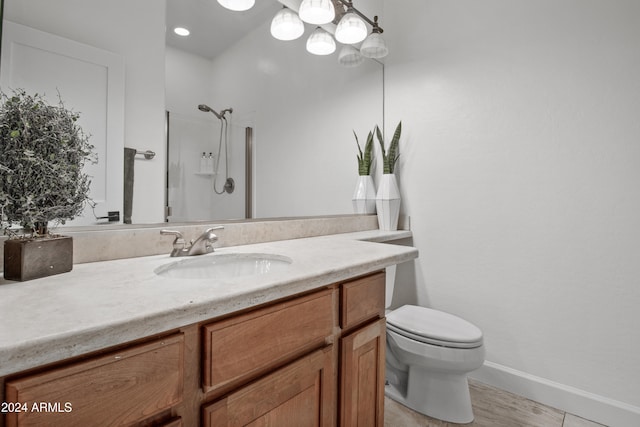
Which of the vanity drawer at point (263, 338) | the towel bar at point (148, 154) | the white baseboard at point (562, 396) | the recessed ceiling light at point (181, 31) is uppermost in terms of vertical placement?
the recessed ceiling light at point (181, 31)

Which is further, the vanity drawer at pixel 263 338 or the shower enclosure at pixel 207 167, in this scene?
the shower enclosure at pixel 207 167

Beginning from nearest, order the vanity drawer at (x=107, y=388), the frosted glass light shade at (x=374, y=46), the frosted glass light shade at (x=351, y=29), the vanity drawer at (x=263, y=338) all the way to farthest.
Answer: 1. the vanity drawer at (x=107, y=388)
2. the vanity drawer at (x=263, y=338)
3. the frosted glass light shade at (x=351, y=29)
4. the frosted glass light shade at (x=374, y=46)

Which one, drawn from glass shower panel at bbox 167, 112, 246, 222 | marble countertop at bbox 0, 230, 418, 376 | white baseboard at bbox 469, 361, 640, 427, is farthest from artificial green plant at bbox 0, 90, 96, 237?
white baseboard at bbox 469, 361, 640, 427

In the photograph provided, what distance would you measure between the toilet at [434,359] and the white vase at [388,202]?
581mm

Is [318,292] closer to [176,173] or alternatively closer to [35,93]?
[176,173]

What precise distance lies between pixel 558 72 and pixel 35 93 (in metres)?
2.12

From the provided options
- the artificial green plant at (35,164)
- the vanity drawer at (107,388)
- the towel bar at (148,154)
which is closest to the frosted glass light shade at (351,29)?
the towel bar at (148,154)

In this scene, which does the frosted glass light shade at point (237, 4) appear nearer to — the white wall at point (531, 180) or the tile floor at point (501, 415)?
the white wall at point (531, 180)

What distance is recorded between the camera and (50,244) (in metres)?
0.74

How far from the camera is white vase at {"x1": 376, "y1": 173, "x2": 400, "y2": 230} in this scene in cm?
195

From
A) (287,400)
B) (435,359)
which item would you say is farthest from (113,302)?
(435,359)

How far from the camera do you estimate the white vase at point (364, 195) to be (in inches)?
79.0

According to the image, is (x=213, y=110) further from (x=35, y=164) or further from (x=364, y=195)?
(x=364, y=195)

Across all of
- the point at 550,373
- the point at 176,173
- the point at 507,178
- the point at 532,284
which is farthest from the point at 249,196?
the point at 550,373
